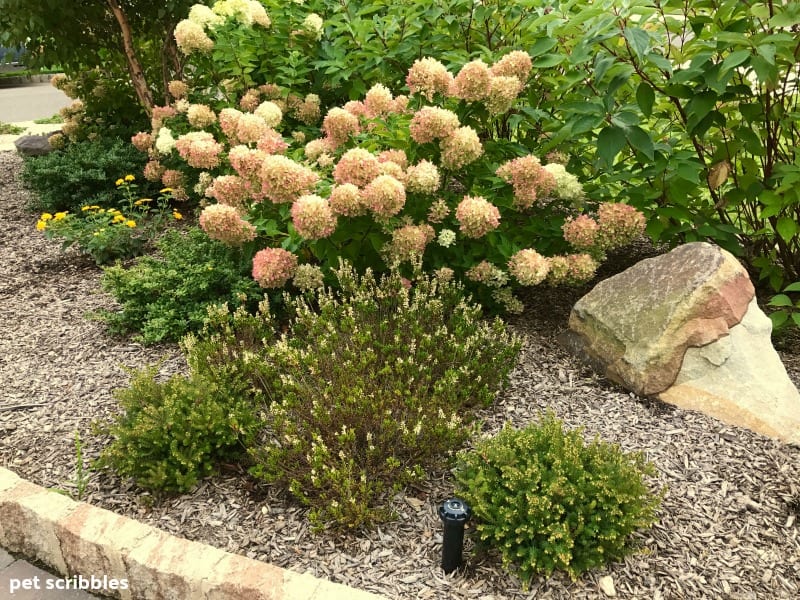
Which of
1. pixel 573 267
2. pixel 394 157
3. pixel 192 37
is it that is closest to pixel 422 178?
pixel 394 157

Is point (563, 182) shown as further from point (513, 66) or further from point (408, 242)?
point (408, 242)

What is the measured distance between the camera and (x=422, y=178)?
9.75ft

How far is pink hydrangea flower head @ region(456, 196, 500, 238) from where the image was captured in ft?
9.77

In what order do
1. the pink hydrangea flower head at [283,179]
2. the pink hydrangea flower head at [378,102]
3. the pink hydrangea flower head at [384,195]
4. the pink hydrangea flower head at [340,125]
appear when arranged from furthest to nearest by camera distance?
the pink hydrangea flower head at [378,102]
the pink hydrangea flower head at [340,125]
the pink hydrangea flower head at [283,179]
the pink hydrangea flower head at [384,195]

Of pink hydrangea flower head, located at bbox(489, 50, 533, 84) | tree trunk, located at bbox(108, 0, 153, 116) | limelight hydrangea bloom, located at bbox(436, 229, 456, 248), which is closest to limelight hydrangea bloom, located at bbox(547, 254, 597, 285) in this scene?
limelight hydrangea bloom, located at bbox(436, 229, 456, 248)

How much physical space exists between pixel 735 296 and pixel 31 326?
389 centimetres

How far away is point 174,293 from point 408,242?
56.8 inches

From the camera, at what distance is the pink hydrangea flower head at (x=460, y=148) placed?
9.82ft

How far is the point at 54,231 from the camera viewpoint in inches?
186

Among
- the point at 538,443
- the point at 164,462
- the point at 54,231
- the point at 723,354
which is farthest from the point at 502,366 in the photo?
the point at 54,231

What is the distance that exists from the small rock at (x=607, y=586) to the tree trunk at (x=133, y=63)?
5565 millimetres

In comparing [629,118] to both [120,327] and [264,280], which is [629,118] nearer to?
[264,280]

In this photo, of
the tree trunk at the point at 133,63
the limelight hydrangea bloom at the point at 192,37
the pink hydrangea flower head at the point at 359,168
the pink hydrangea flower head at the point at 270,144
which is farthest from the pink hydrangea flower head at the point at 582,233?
the tree trunk at the point at 133,63

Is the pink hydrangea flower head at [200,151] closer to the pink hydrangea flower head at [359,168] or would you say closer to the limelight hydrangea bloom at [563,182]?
the pink hydrangea flower head at [359,168]
